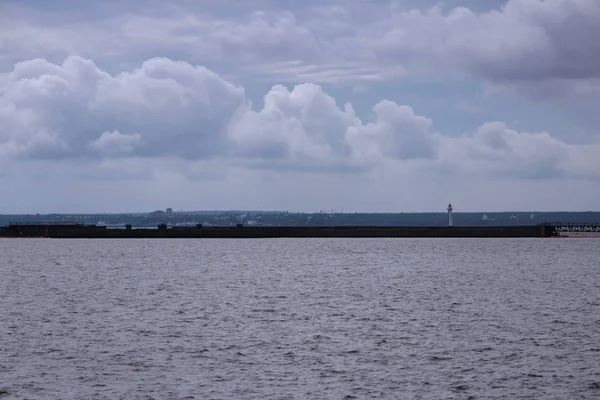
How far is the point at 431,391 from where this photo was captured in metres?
34.3

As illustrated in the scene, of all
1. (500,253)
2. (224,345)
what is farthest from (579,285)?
(500,253)

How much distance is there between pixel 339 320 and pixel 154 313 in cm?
1387

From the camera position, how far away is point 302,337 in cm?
4844

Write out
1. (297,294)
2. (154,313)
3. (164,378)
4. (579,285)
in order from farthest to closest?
(579,285)
(297,294)
(154,313)
(164,378)

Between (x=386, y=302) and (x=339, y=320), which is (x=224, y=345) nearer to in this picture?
(x=339, y=320)

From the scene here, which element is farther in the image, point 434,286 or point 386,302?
point 434,286

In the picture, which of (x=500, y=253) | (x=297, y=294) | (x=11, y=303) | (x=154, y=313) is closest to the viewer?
(x=154, y=313)

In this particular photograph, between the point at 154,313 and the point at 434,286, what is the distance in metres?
34.8

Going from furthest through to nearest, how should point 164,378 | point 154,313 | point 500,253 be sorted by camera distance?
point 500,253, point 154,313, point 164,378

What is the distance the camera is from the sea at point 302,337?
3525 cm

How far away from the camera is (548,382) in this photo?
3581 centimetres

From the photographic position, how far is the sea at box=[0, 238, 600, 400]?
3525 cm

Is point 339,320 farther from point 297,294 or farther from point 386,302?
point 297,294

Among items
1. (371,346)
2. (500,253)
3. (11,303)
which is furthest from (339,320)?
(500,253)
